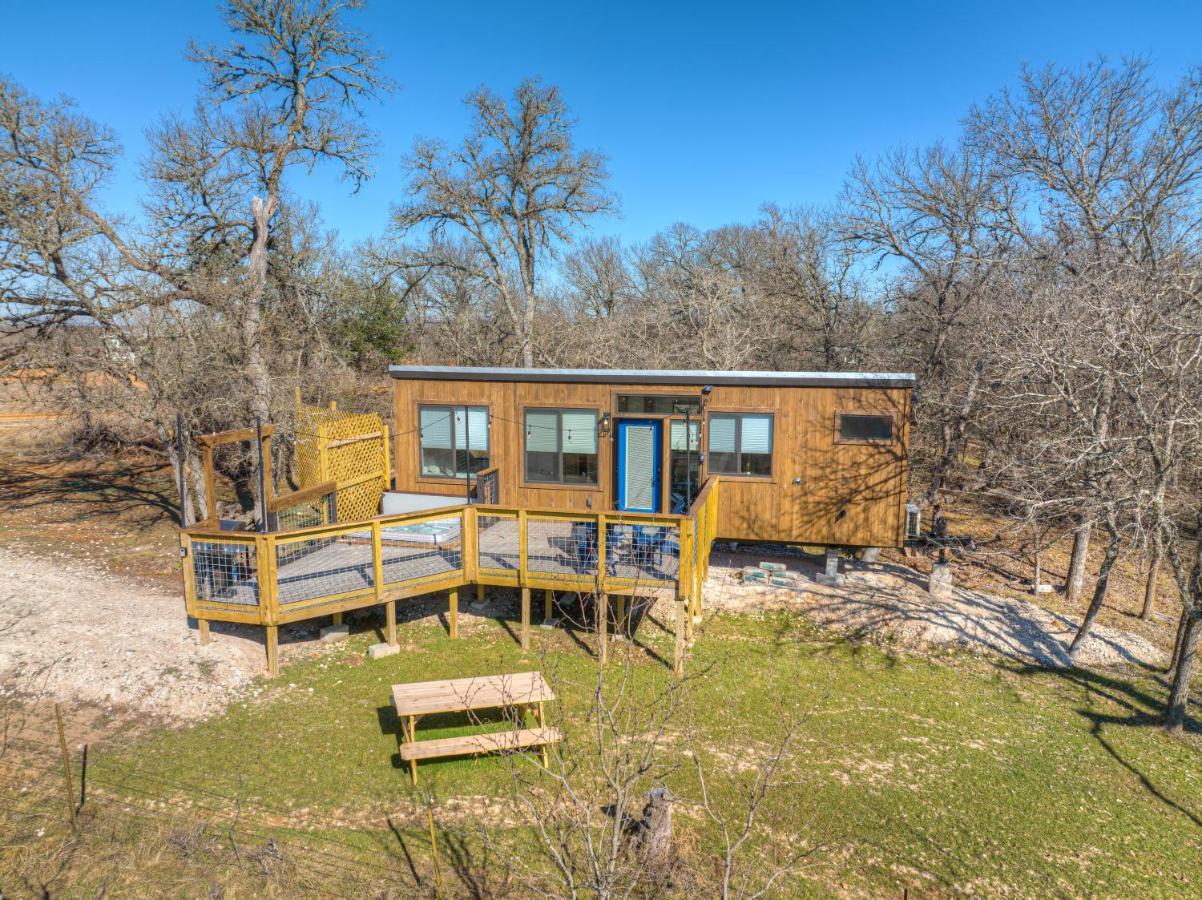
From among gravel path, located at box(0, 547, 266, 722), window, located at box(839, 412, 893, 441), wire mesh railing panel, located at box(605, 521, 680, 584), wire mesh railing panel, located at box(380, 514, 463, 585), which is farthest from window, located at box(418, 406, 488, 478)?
window, located at box(839, 412, 893, 441)

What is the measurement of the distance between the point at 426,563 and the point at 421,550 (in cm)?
48

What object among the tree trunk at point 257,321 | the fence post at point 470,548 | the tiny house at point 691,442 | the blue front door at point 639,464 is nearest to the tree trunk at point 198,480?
the tree trunk at point 257,321

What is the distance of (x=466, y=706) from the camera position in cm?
513

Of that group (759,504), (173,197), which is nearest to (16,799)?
(759,504)

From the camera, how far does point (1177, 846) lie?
518 cm

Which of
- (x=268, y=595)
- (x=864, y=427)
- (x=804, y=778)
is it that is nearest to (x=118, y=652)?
(x=268, y=595)

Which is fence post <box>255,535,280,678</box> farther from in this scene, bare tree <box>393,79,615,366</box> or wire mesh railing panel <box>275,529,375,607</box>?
bare tree <box>393,79,615,366</box>

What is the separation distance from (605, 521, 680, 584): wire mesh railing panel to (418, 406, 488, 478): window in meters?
3.31

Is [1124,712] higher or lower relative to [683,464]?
lower

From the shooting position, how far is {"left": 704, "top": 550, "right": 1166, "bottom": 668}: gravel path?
28.3 feet

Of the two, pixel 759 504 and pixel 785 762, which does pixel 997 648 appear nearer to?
pixel 759 504

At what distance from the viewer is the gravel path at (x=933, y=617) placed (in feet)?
28.3

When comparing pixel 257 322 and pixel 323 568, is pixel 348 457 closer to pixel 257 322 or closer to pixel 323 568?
pixel 323 568

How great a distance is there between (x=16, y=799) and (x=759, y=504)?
29.0 feet
